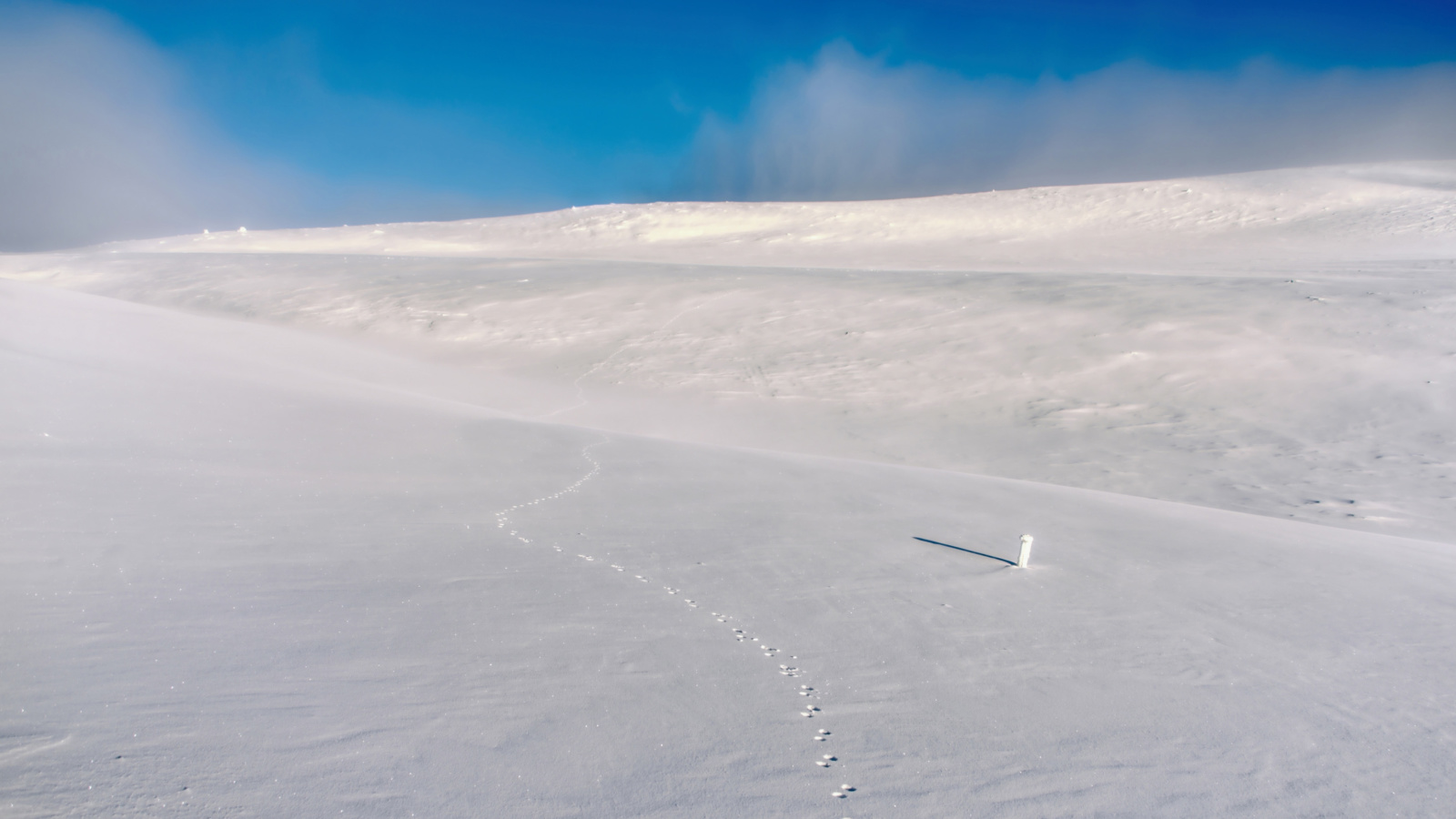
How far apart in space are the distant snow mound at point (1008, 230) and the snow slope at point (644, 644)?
15.8 meters

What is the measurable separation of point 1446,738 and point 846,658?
83.7 inches

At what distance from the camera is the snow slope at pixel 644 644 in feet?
7.74

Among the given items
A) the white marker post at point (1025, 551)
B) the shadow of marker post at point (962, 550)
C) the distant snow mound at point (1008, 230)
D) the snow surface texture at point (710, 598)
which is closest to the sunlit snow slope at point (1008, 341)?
the snow surface texture at point (710, 598)

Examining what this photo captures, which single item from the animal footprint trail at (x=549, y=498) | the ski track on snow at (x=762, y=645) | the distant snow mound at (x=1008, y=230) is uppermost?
the distant snow mound at (x=1008, y=230)

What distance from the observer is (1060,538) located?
5.32 m

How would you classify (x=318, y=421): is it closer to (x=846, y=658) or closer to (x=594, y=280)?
(x=846, y=658)

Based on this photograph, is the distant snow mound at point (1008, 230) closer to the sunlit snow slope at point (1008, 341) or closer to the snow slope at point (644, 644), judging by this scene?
the sunlit snow slope at point (1008, 341)

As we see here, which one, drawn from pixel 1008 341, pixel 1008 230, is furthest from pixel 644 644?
pixel 1008 230

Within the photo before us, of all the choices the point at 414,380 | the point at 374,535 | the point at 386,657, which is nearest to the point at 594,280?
the point at 414,380

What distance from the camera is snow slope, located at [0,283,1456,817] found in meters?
2.36

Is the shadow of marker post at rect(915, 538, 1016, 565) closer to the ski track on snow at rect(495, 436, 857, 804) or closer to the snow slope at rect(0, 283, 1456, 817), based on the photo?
the snow slope at rect(0, 283, 1456, 817)

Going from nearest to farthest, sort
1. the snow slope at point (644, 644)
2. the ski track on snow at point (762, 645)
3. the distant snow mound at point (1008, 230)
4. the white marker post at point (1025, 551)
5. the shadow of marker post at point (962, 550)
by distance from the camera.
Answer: the snow slope at point (644, 644)
the ski track on snow at point (762, 645)
the white marker post at point (1025, 551)
the shadow of marker post at point (962, 550)
the distant snow mound at point (1008, 230)

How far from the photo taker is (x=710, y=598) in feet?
12.7

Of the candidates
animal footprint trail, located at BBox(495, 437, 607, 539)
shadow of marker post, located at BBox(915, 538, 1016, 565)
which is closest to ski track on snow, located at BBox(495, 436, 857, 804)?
animal footprint trail, located at BBox(495, 437, 607, 539)
